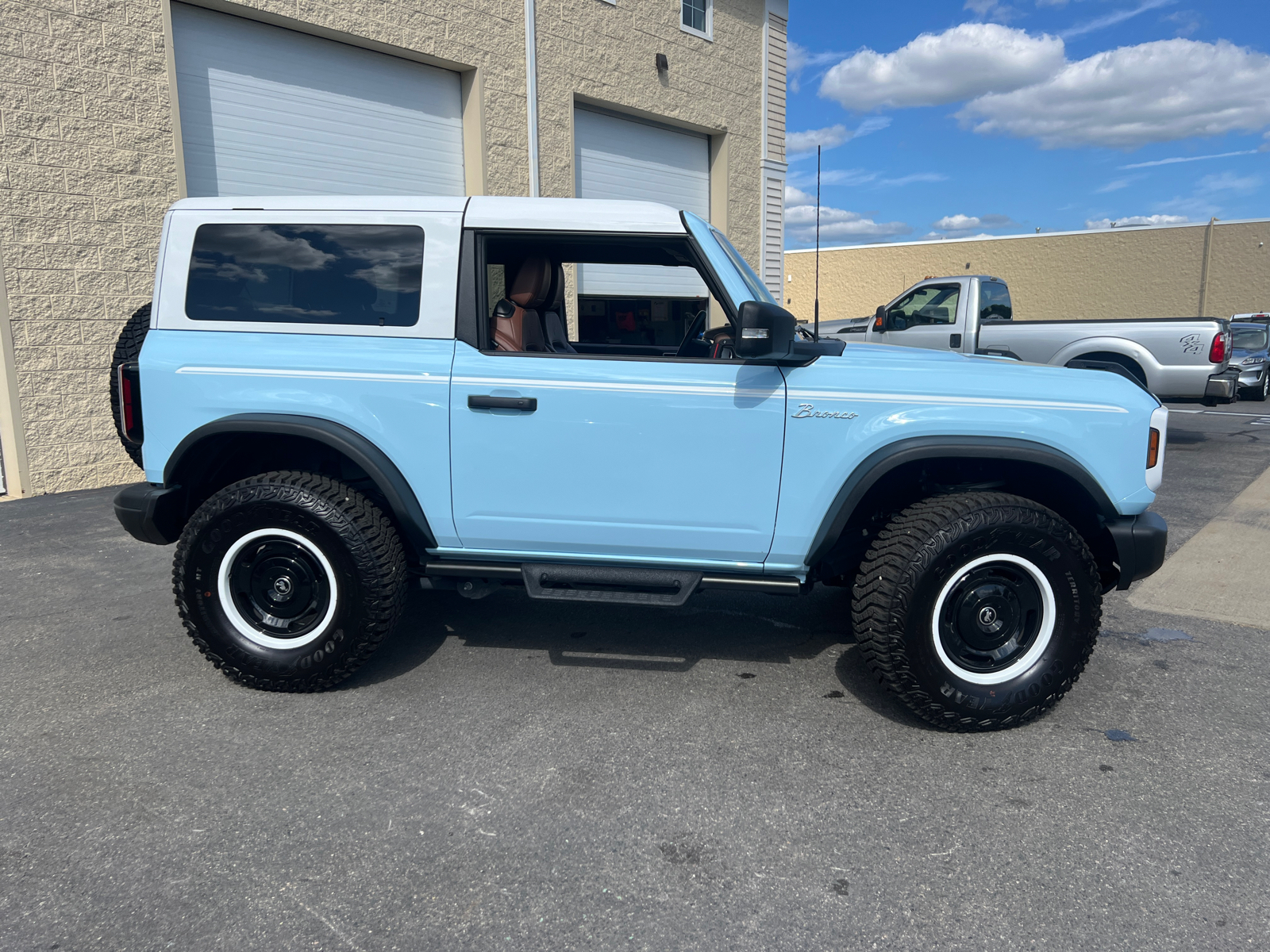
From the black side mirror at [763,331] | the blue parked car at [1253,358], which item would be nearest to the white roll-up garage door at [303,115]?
the black side mirror at [763,331]

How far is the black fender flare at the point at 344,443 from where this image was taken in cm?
339

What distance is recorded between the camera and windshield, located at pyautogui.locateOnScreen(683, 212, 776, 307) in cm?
344

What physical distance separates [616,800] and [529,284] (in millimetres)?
2276

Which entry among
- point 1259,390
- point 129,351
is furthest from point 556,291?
point 1259,390

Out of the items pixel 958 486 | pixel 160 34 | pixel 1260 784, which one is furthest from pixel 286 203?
pixel 160 34

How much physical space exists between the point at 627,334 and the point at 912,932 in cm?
378

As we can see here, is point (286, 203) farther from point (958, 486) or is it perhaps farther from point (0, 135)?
point (0, 135)

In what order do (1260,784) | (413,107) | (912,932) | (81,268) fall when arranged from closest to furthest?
(912,932)
(1260,784)
(81,268)
(413,107)

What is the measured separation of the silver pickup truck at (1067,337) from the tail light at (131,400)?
775cm

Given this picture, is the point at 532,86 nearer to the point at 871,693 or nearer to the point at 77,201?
the point at 77,201

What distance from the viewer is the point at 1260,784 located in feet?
9.45

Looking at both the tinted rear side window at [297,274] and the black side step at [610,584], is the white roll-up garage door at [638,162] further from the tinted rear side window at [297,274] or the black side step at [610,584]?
the black side step at [610,584]

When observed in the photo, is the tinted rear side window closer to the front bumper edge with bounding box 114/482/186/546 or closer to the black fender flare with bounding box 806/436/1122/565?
the front bumper edge with bounding box 114/482/186/546

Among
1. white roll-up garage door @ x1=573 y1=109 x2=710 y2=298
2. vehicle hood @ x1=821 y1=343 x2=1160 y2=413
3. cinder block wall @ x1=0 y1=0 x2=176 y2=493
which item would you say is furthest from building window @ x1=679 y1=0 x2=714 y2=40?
vehicle hood @ x1=821 y1=343 x2=1160 y2=413
